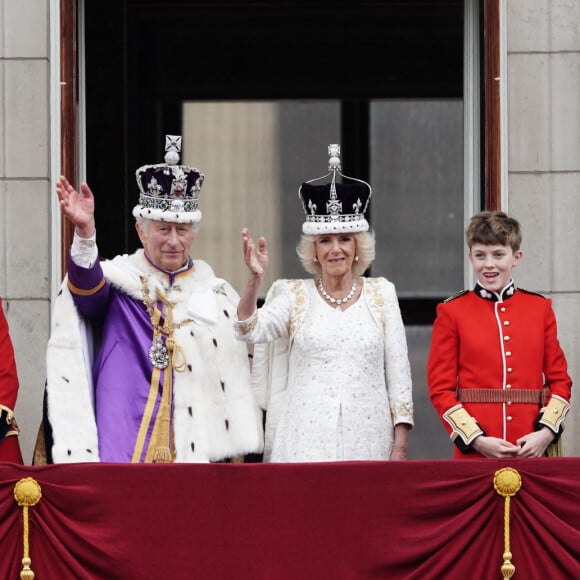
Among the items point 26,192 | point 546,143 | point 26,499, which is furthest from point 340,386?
point 26,192

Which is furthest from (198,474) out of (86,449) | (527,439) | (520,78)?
(520,78)

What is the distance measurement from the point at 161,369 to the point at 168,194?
0.74 metres

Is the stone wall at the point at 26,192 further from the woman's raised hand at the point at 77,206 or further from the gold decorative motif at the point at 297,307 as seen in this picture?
the gold decorative motif at the point at 297,307

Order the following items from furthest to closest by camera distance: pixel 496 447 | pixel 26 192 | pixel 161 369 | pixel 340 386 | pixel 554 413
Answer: pixel 26 192
pixel 161 369
pixel 340 386
pixel 554 413
pixel 496 447

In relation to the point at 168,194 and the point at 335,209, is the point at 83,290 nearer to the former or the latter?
the point at 168,194

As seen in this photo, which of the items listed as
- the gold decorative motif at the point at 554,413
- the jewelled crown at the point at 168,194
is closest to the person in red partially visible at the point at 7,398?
the jewelled crown at the point at 168,194

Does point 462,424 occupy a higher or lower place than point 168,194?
lower

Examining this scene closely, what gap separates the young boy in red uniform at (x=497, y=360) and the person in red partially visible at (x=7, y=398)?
66.5 inches

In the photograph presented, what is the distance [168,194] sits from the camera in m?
7.14

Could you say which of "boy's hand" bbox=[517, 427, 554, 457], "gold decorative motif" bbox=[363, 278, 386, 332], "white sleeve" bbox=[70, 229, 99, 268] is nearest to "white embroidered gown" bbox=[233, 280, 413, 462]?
"gold decorative motif" bbox=[363, 278, 386, 332]

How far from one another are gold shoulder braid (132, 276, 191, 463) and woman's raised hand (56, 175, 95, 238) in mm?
405

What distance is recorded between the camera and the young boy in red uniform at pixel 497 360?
264 inches

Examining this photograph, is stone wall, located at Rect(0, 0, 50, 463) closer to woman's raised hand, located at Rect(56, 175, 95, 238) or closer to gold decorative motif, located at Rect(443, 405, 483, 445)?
woman's raised hand, located at Rect(56, 175, 95, 238)

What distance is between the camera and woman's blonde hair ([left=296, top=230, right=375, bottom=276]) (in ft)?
23.3
